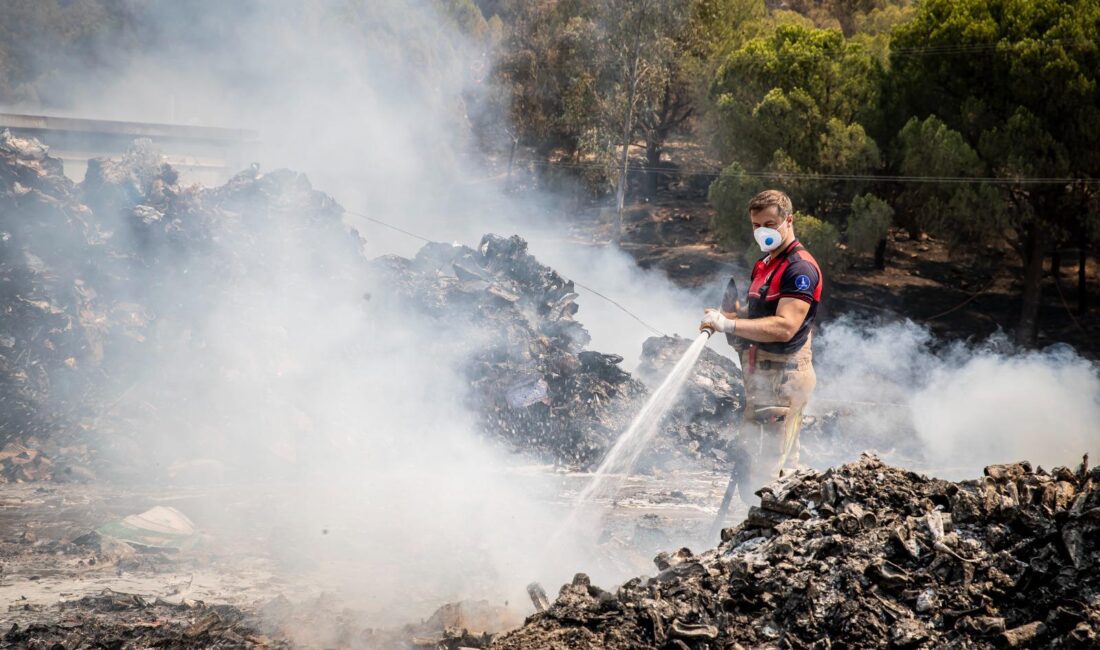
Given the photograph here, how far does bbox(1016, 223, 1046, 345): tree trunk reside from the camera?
1487 centimetres

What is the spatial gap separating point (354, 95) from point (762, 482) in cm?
2400

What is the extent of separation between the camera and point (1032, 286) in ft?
49.1

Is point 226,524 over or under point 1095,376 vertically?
under

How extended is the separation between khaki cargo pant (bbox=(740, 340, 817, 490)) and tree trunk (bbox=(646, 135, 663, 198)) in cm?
2268

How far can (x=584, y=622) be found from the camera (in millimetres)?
3221

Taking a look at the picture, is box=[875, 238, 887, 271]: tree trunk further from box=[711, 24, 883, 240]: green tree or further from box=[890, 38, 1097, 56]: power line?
box=[890, 38, 1097, 56]: power line

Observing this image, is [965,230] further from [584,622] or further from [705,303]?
[584,622]

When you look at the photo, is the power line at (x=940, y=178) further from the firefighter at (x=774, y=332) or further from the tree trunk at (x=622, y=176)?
the firefighter at (x=774, y=332)

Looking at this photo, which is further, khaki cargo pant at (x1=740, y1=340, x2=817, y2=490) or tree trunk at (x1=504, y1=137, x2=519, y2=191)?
tree trunk at (x1=504, y1=137, x2=519, y2=191)

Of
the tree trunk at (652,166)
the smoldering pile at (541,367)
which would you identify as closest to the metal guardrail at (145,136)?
the smoldering pile at (541,367)

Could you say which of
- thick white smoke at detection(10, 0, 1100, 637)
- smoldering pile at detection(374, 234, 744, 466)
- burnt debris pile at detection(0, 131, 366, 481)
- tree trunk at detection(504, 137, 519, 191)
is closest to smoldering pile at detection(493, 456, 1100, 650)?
thick white smoke at detection(10, 0, 1100, 637)

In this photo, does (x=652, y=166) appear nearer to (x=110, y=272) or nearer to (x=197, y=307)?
(x=197, y=307)

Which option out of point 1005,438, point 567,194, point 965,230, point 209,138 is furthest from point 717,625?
point 567,194

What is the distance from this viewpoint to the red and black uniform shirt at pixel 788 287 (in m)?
4.03
